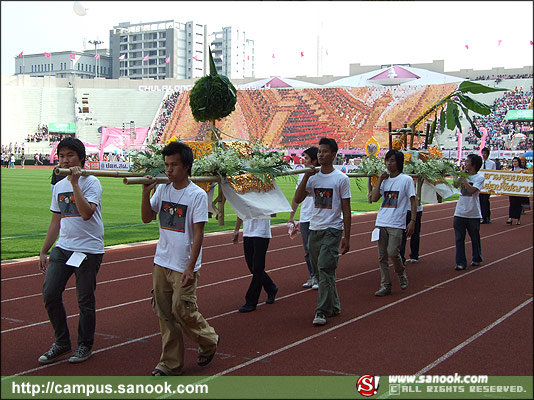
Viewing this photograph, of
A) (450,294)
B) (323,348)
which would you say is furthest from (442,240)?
(323,348)

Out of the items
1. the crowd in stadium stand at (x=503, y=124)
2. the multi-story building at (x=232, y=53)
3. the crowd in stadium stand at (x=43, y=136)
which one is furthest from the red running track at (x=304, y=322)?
the multi-story building at (x=232, y=53)

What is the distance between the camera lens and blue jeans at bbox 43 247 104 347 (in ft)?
17.0

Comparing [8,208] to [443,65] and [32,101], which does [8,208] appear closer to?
[32,101]

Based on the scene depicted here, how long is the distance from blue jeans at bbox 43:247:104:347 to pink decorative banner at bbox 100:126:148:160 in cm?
4903

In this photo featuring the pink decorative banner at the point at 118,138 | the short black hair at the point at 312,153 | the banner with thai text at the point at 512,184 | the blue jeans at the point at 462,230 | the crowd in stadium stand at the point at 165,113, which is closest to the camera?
the short black hair at the point at 312,153

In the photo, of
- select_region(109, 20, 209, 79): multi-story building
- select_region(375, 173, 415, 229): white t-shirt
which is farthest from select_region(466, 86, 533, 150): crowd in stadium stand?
select_region(109, 20, 209, 79): multi-story building

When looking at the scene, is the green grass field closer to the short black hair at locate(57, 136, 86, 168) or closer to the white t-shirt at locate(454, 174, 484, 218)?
the white t-shirt at locate(454, 174, 484, 218)

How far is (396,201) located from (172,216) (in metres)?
4.05

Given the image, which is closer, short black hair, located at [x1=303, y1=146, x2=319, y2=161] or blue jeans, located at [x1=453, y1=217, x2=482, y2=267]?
short black hair, located at [x1=303, y1=146, x2=319, y2=161]

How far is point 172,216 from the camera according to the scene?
16.0 feet

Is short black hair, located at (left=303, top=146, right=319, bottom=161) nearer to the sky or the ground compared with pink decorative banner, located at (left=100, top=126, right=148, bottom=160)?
nearer to the ground

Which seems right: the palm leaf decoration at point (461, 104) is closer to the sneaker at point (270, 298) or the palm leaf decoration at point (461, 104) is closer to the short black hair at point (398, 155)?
the short black hair at point (398, 155)

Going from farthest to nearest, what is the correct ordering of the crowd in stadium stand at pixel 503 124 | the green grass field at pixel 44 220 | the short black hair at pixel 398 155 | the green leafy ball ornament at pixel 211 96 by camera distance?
1. the crowd in stadium stand at pixel 503 124
2. the green grass field at pixel 44 220
3. the short black hair at pixel 398 155
4. the green leafy ball ornament at pixel 211 96

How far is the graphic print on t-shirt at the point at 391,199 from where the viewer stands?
8.13m
